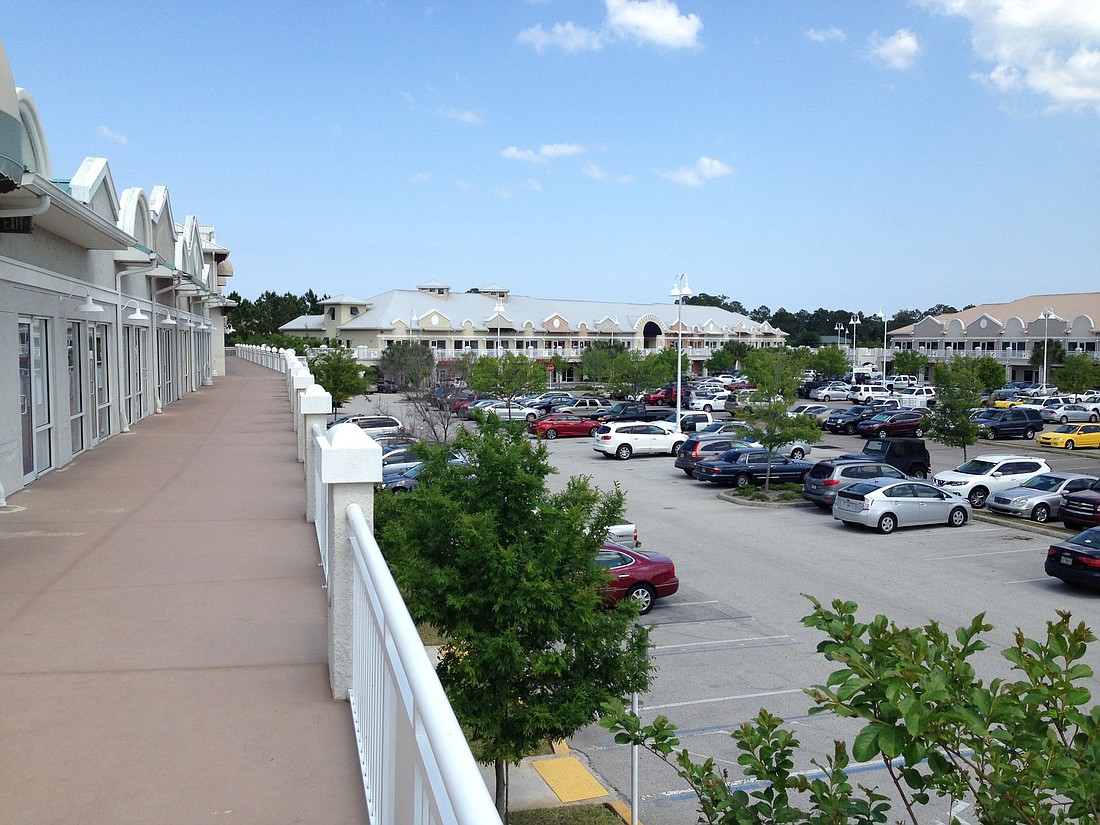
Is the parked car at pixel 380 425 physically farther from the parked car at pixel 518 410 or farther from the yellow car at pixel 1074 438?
the yellow car at pixel 1074 438

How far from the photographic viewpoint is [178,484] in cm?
1253

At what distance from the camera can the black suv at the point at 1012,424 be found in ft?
171

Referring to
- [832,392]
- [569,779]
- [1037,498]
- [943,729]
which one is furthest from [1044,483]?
[832,392]

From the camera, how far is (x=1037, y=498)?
1117 inches

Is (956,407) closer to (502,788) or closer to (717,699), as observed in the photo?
(717,699)

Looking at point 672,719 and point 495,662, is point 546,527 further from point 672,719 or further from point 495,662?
point 672,719

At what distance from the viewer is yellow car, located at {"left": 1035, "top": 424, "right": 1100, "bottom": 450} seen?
157 ft

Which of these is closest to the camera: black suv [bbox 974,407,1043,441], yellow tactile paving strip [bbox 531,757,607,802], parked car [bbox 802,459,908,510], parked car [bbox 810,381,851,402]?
yellow tactile paving strip [bbox 531,757,607,802]

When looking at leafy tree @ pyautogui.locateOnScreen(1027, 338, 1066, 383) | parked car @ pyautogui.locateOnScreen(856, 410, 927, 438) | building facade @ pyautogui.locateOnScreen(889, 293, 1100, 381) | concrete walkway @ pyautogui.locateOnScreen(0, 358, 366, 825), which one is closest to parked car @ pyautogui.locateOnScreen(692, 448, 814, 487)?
parked car @ pyautogui.locateOnScreen(856, 410, 927, 438)

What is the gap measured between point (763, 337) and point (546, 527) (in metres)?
108

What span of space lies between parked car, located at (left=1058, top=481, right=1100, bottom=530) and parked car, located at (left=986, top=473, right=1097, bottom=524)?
84 cm

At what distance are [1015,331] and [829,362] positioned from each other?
17677 millimetres

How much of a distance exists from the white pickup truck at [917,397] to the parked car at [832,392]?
467cm

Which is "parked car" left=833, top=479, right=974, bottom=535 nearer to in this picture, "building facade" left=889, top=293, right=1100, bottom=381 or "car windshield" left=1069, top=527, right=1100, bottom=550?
"car windshield" left=1069, top=527, right=1100, bottom=550
